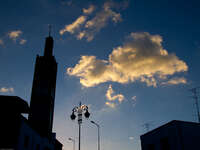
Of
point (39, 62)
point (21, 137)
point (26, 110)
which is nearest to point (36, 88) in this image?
point (39, 62)

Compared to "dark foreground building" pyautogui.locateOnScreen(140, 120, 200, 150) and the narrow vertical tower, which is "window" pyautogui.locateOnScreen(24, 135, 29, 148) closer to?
"dark foreground building" pyautogui.locateOnScreen(140, 120, 200, 150)

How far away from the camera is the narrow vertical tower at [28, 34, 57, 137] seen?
45.8 metres

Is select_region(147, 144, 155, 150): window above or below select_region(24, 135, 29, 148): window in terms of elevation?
below

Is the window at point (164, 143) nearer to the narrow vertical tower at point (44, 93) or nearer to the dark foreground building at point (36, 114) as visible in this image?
the dark foreground building at point (36, 114)

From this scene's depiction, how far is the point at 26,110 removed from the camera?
695 inches

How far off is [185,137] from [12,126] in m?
Answer: 17.0

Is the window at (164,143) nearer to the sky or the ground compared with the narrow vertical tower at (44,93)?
nearer to the ground

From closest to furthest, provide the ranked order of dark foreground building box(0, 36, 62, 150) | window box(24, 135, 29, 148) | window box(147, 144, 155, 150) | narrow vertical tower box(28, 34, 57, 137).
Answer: dark foreground building box(0, 36, 62, 150)
window box(24, 135, 29, 148)
window box(147, 144, 155, 150)
narrow vertical tower box(28, 34, 57, 137)

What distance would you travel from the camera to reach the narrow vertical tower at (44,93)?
150 ft

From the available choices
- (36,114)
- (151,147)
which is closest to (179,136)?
(151,147)

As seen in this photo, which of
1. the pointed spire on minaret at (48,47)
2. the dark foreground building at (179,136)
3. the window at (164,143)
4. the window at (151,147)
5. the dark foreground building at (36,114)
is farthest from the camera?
the pointed spire on minaret at (48,47)

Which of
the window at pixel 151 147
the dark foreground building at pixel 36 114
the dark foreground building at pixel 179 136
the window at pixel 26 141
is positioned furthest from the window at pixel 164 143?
the window at pixel 26 141

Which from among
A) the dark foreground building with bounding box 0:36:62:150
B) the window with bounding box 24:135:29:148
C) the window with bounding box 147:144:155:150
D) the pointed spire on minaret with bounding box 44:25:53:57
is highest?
the pointed spire on minaret with bounding box 44:25:53:57

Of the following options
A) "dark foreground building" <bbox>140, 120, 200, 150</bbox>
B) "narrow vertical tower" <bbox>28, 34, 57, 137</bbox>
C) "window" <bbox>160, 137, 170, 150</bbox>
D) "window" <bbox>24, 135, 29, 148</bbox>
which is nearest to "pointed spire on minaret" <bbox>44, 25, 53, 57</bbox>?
"narrow vertical tower" <bbox>28, 34, 57, 137</bbox>
